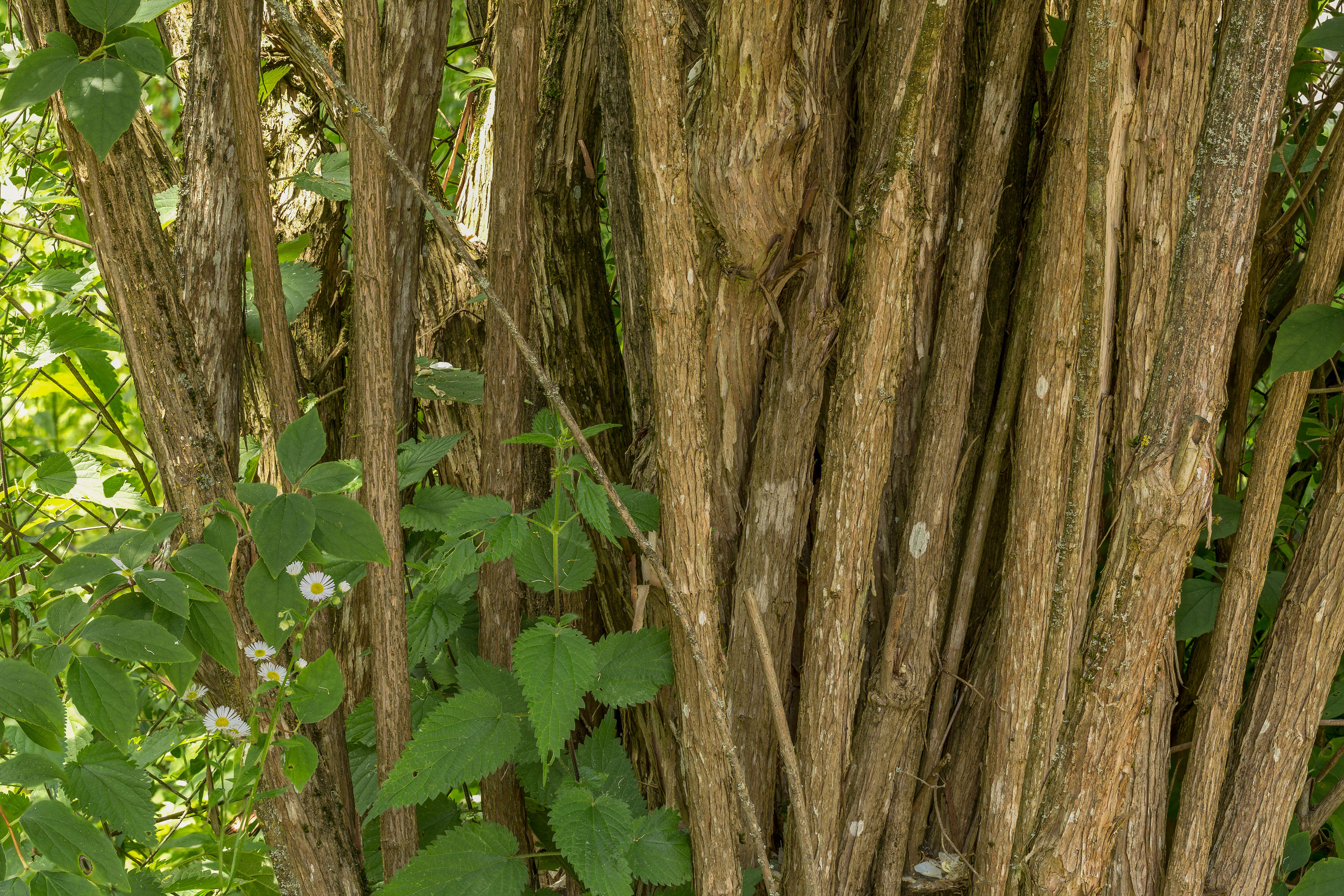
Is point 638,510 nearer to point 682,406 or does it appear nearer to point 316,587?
point 682,406

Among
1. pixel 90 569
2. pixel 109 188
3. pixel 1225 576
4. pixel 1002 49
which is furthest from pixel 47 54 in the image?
pixel 1225 576

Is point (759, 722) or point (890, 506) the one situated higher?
point (890, 506)

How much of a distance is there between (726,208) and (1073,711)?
0.83m

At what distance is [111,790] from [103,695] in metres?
0.17

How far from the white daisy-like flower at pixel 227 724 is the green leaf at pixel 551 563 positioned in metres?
0.42

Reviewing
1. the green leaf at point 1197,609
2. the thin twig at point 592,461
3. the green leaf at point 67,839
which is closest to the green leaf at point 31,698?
the green leaf at point 67,839

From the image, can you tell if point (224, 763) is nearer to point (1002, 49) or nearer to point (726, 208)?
point (726, 208)

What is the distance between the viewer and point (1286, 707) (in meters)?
1.40

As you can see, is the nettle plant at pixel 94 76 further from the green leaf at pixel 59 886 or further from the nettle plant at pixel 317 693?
the green leaf at pixel 59 886

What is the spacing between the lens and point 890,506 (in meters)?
1.47

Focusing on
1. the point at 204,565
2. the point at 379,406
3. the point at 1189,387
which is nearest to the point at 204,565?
the point at 204,565

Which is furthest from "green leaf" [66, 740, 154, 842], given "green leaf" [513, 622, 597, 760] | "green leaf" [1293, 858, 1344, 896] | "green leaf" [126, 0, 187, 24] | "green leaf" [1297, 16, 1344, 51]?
"green leaf" [1297, 16, 1344, 51]

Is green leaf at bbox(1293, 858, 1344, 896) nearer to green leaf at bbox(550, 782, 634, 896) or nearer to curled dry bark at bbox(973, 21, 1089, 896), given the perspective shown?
curled dry bark at bbox(973, 21, 1089, 896)

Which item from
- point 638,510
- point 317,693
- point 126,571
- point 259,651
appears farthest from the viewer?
point 638,510
